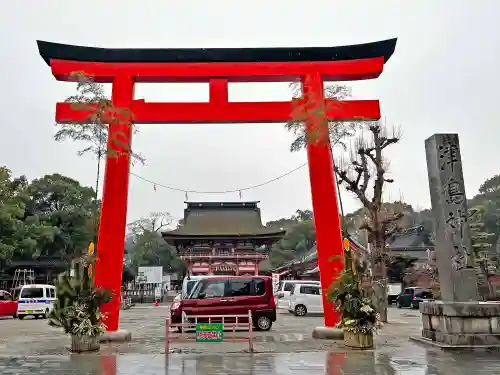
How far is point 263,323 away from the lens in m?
14.8

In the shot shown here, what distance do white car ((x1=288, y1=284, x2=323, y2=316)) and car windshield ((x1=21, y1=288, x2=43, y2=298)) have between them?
13534mm

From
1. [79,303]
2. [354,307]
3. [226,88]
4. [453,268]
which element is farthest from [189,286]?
[453,268]

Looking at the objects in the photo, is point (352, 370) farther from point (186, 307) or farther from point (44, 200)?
point (44, 200)

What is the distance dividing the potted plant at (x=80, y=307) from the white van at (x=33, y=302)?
15.1 meters

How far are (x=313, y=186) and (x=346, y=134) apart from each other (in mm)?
1875

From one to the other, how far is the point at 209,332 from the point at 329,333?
11.7 feet

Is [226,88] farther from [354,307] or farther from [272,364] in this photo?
[272,364]

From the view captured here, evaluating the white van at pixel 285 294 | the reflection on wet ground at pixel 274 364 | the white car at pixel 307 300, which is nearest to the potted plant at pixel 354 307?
the reflection on wet ground at pixel 274 364

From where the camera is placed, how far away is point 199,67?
40.1 ft

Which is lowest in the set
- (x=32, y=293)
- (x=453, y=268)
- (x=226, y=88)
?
(x=32, y=293)

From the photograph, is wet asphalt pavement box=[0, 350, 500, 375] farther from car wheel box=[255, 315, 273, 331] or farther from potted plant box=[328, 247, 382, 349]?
→ car wheel box=[255, 315, 273, 331]

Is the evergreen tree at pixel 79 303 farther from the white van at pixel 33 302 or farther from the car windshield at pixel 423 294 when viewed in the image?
the car windshield at pixel 423 294

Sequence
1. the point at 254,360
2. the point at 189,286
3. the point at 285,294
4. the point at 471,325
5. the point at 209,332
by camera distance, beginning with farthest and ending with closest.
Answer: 1. the point at 285,294
2. the point at 189,286
3. the point at 209,332
4. the point at 471,325
5. the point at 254,360

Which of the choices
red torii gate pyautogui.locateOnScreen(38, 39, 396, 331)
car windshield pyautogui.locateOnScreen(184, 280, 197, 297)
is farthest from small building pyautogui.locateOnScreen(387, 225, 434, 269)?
red torii gate pyautogui.locateOnScreen(38, 39, 396, 331)
